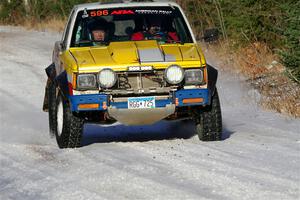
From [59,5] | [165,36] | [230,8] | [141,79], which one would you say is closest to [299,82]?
[165,36]

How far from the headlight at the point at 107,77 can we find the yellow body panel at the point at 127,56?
0.26 feet

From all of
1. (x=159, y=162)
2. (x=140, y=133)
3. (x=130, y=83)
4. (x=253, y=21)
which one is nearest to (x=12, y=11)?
(x=253, y=21)

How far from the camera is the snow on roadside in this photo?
7.08 metres

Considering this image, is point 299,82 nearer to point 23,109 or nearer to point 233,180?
point 23,109

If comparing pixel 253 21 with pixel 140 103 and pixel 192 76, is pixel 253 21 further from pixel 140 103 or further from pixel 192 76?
pixel 140 103

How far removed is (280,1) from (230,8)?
2020mm

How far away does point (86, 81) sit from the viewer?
9.66m

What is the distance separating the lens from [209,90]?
32.5 feet

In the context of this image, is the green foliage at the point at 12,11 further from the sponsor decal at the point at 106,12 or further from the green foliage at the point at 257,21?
the sponsor decal at the point at 106,12

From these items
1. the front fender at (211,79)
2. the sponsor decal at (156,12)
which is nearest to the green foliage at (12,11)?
the sponsor decal at (156,12)

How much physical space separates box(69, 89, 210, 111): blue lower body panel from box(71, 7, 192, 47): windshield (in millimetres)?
1127

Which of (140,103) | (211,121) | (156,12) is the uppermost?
(156,12)

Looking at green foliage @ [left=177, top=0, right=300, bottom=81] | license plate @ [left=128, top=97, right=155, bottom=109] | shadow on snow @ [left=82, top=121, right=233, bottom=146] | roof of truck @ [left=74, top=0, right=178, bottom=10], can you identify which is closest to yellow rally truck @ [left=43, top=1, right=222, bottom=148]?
license plate @ [left=128, top=97, right=155, bottom=109]

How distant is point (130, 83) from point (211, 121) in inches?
43.2
